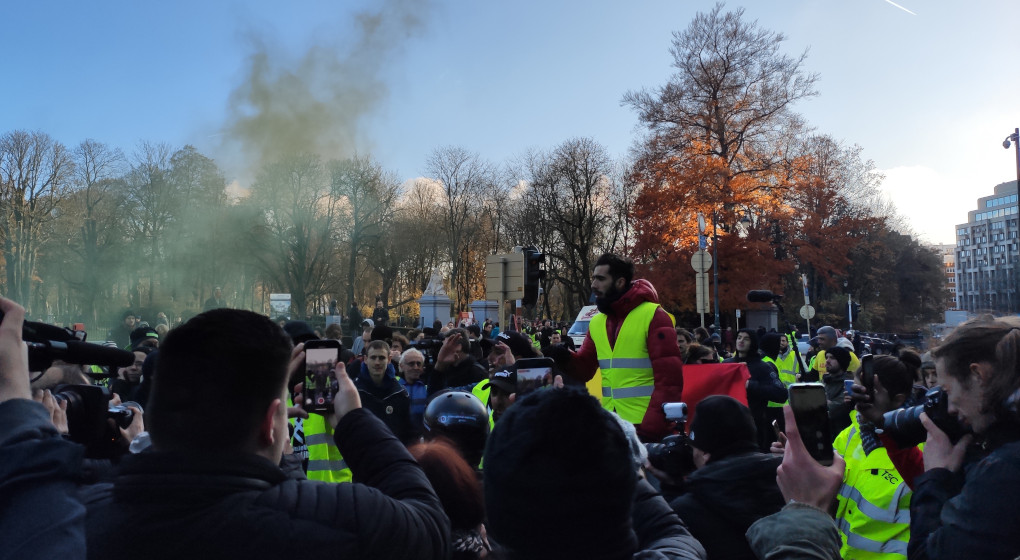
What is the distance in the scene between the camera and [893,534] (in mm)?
3377

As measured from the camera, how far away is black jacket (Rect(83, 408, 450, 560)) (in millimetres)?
1471

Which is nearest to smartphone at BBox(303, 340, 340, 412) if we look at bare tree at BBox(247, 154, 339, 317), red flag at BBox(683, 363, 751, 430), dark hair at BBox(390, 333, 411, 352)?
red flag at BBox(683, 363, 751, 430)

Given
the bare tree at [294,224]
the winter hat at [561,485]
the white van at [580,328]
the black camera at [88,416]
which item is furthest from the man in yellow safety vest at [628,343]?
the bare tree at [294,224]

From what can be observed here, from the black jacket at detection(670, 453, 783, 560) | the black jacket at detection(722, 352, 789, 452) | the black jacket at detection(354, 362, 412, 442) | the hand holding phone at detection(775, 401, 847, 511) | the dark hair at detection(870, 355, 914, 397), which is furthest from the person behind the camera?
the black jacket at detection(722, 352, 789, 452)

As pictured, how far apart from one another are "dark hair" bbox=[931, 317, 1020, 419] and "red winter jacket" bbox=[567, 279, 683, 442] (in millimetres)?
2364

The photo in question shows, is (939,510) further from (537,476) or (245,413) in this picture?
(245,413)

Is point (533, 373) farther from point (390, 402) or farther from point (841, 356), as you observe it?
point (841, 356)

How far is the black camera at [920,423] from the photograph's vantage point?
7.11 ft

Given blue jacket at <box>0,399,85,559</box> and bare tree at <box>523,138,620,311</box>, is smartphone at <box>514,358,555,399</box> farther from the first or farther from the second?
bare tree at <box>523,138,620,311</box>

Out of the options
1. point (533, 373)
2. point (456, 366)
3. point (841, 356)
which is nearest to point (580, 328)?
point (841, 356)

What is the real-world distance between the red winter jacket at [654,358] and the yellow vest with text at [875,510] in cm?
120

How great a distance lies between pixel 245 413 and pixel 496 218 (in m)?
54.5

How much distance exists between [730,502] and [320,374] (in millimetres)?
1488

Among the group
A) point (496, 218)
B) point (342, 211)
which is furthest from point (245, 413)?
point (496, 218)
